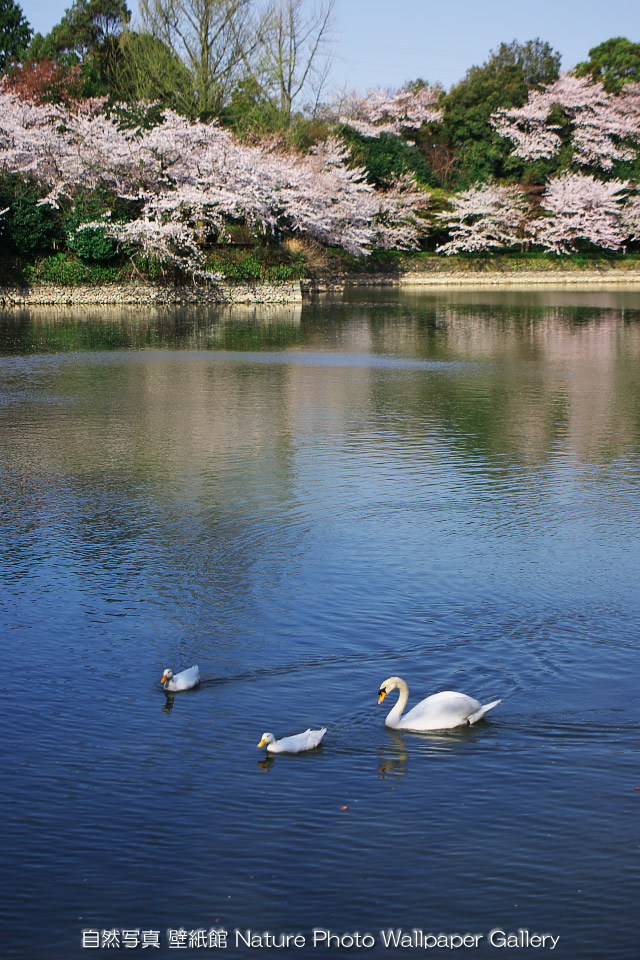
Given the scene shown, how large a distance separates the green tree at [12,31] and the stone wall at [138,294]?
90.3 feet

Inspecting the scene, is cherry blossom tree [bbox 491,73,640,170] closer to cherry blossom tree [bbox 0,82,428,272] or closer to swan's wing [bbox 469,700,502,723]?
cherry blossom tree [bbox 0,82,428,272]

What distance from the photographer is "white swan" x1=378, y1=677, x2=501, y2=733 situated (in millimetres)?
5074

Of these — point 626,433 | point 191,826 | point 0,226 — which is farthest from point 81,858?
point 0,226

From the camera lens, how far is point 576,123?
51781 mm

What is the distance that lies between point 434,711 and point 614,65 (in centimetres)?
5864

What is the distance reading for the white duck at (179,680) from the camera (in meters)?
5.52

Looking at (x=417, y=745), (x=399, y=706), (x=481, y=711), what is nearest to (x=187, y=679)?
(x=399, y=706)

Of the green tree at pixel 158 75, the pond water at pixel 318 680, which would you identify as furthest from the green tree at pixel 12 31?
the pond water at pixel 318 680

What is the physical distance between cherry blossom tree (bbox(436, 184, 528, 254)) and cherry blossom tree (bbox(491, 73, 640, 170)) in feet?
11.6

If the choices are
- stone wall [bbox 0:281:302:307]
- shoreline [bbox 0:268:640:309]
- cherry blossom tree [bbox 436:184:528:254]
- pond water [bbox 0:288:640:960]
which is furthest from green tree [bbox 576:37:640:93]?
→ pond water [bbox 0:288:640:960]

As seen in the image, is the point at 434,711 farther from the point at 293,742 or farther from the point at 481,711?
the point at 293,742

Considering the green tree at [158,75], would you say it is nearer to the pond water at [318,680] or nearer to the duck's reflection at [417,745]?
the pond water at [318,680]

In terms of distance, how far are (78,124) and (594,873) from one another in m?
35.5

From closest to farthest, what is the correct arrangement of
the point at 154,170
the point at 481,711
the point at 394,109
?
1. the point at 481,711
2. the point at 154,170
3. the point at 394,109
